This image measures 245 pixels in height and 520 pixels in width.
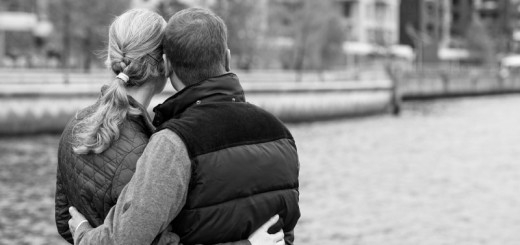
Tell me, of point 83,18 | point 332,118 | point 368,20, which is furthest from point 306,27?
point 368,20

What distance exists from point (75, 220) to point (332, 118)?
4105 centimetres

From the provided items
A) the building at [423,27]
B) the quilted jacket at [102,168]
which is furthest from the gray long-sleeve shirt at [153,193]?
the building at [423,27]

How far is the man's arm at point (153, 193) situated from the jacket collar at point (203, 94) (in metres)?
0.17

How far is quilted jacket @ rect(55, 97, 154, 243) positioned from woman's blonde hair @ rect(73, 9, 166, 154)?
33mm

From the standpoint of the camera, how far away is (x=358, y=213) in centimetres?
1678

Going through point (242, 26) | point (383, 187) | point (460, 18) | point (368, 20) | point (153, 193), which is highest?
point (153, 193)

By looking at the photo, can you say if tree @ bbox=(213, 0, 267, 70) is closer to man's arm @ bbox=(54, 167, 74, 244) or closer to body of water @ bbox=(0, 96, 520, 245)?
body of water @ bbox=(0, 96, 520, 245)

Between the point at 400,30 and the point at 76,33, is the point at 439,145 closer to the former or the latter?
the point at 76,33

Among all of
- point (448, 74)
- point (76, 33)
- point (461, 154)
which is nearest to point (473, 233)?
point (461, 154)

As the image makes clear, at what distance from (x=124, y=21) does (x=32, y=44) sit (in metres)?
55.5

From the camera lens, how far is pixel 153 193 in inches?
118

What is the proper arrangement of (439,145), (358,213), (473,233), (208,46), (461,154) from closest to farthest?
(208,46)
(473,233)
(358,213)
(461,154)
(439,145)

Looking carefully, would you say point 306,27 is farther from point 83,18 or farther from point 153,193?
point 153,193

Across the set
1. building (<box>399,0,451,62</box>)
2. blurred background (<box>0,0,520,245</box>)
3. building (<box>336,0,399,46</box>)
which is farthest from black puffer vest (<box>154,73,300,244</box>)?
building (<box>399,0,451,62</box>)
